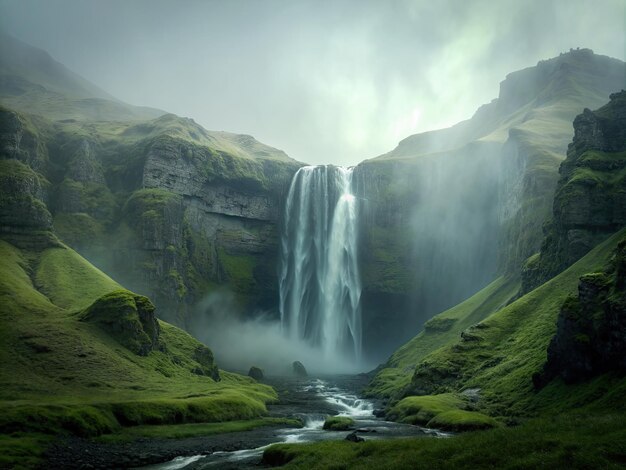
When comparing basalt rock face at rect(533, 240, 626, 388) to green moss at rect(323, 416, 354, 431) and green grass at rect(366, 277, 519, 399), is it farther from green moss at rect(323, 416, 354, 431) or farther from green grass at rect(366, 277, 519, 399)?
green grass at rect(366, 277, 519, 399)

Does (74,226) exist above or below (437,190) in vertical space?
below

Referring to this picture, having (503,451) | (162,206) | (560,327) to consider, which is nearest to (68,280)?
(162,206)

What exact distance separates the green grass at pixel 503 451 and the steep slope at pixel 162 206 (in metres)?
104

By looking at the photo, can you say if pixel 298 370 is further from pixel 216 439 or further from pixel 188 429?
pixel 216 439

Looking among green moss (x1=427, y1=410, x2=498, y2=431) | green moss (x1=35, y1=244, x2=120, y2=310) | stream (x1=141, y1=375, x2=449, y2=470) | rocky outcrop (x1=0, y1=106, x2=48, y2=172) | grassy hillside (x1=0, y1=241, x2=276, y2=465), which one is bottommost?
stream (x1=141, y1=375, x2=449, y2=470)

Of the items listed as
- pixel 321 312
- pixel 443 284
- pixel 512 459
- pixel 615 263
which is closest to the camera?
pixel 512 459

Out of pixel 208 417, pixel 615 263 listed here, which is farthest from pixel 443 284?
pixel 208 417

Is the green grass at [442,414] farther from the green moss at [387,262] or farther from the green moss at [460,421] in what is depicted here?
the green moss at [387,262]

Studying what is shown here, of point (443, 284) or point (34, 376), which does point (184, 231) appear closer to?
point (443, 284)

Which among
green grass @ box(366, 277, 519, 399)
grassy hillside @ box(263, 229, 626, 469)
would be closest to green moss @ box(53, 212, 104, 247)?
green grass @ box(366, 277, 519, 399)

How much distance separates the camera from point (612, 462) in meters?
21.8

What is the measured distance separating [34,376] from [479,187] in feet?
458

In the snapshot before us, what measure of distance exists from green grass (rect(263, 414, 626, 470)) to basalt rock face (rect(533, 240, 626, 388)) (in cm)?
1949

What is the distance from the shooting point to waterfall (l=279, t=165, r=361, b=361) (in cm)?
14075
